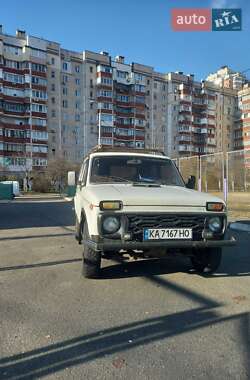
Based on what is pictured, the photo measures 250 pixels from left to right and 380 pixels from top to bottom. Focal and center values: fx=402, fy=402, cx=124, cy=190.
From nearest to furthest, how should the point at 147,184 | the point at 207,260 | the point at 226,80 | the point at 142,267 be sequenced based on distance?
1. the point at 207,260
2. the point at 147,184
3. the point at 142,267
4. the point at 226,80

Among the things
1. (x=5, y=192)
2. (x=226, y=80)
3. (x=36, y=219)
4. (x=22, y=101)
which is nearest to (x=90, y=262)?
(x=36, y=219)

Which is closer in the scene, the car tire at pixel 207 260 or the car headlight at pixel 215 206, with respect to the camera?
the car headlight at pixel 215 206

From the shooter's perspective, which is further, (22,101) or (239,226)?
(22,101)

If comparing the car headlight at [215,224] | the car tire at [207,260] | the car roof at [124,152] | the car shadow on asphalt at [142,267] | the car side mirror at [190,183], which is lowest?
the car shadow on asphalt at [142,267]

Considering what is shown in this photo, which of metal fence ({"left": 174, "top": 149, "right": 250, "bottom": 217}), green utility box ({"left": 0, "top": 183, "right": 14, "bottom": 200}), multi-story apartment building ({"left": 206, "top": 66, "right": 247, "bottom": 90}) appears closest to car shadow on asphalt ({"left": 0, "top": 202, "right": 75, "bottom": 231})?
metal fence ({"left": 174, "top": 149, "right": 250, "bottom": 217})

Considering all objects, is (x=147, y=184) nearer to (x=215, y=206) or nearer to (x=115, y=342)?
(x=215, y=206)

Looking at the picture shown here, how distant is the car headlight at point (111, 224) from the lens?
5230 mm

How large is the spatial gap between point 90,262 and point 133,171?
1.92 meters

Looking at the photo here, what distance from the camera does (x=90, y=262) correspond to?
227 inches

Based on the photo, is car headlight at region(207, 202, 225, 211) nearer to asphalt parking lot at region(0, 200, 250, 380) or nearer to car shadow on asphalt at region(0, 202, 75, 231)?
asphalt parking lot at region(0, 200, 250, 380)

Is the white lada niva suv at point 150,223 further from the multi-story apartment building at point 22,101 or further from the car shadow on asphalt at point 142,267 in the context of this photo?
the multi-story apartment building at point 22,101

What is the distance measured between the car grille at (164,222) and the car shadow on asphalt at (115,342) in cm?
110

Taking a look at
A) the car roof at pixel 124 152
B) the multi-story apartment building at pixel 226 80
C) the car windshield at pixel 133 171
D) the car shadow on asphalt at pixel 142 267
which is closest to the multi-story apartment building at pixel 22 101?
the multi-story apartment building at pixel 226 80

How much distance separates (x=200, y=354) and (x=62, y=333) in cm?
134
